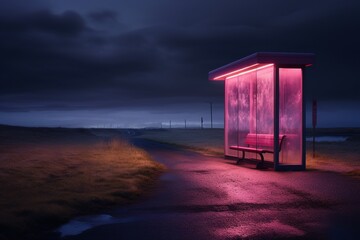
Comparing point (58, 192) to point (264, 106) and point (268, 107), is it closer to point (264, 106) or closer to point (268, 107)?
point (268, 107)

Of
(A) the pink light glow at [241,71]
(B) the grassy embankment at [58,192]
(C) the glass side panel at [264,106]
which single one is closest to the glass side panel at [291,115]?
(C) the glass side panel at [264,106]

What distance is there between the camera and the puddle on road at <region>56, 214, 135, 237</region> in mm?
6684

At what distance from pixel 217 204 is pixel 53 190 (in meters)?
4.33

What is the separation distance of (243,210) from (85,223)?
316 centimetres

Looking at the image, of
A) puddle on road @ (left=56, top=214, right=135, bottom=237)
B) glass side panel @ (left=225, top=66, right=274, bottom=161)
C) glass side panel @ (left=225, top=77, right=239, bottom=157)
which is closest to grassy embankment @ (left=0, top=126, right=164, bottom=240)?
puddle on road @ (left=56, top=214, right=135, bottom=237)

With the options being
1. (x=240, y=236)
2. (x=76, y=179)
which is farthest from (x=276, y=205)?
(x=76, y=179)

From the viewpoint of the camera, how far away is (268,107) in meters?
16.9

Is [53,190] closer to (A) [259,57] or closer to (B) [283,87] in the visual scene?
(A) [259,57]

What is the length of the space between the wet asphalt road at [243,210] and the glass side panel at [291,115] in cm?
267

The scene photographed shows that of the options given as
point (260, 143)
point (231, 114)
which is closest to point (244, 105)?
point (231, 114)

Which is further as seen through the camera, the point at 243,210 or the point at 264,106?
the point at 264,106

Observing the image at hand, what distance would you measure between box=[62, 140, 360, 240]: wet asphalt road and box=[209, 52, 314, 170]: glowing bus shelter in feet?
9.14

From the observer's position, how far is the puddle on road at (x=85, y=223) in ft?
21.9

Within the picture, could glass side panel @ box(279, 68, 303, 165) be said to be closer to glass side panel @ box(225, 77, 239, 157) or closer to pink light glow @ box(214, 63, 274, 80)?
pink light glow @ box(214, 63, 274, 80)
